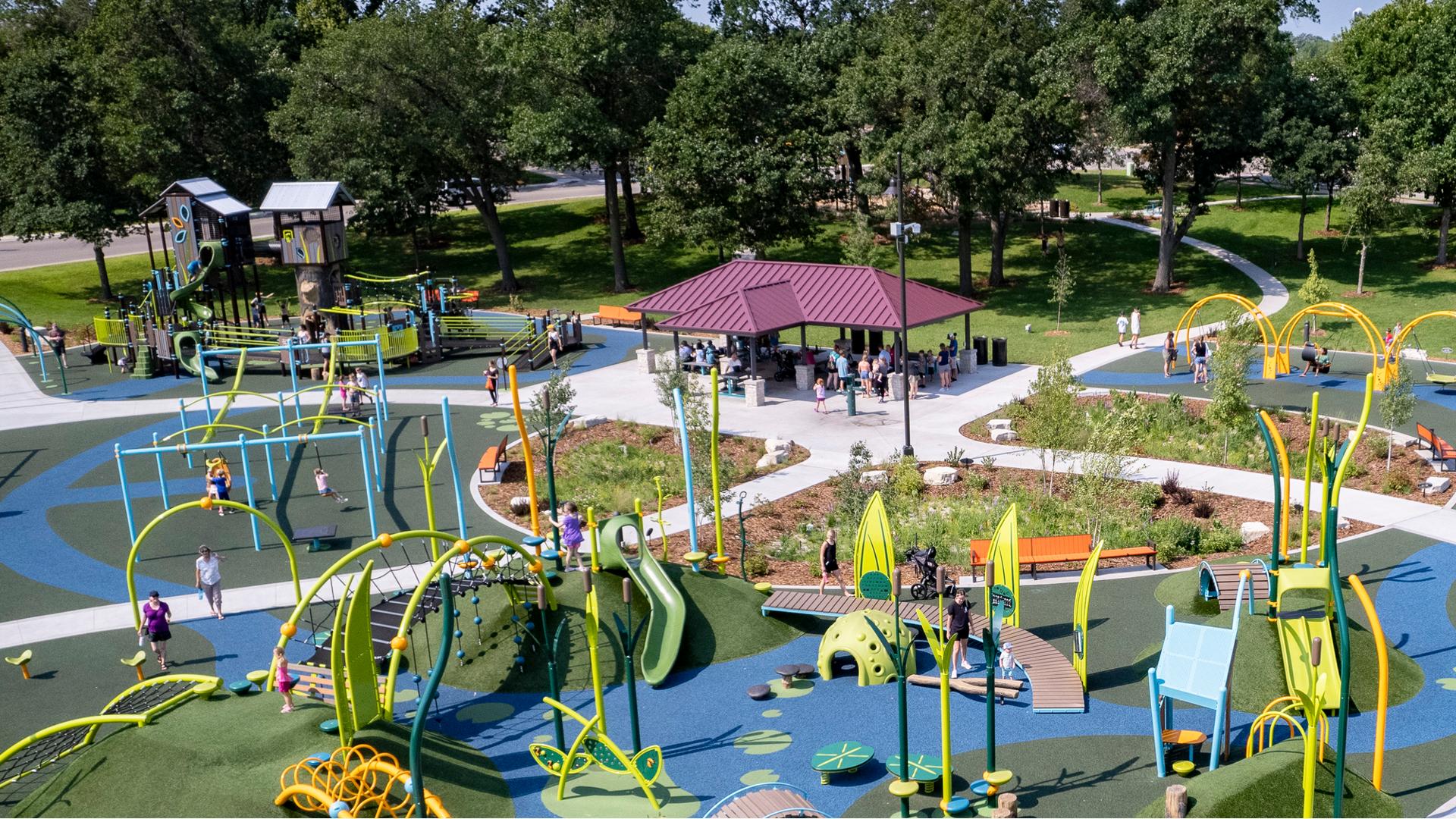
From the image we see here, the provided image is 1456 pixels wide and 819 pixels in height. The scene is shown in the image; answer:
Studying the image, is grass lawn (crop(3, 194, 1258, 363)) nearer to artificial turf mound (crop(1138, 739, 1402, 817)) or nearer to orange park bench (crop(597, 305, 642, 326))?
orange park bench (crop(597, 305, 642, 326))

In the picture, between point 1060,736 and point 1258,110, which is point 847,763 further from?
point 1258,110

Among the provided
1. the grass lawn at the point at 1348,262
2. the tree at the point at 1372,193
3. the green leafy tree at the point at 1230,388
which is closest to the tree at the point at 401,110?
the green leafy tree at the point at 1230,388

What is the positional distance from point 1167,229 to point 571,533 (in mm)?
34806

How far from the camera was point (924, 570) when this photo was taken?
881 inches

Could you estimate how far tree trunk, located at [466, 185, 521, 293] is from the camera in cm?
5478

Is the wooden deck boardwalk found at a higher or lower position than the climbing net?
lower

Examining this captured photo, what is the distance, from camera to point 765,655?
2020 centimetres

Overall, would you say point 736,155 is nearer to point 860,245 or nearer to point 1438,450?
point 860,245

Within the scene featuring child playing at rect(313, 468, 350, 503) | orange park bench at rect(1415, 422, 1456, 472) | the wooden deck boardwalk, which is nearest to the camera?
the wooden deck boardwalk

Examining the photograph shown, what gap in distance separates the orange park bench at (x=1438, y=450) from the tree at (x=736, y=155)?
26392mm

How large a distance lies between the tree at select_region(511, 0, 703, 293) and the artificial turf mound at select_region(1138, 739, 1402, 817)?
39893 mm

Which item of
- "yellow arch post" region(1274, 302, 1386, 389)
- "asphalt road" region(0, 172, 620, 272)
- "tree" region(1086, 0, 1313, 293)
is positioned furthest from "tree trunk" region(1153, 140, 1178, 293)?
"asphalt road" region(0, 172, 620, 272)

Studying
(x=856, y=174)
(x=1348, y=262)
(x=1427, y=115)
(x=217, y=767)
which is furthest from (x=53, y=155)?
(x=1427, y=115)

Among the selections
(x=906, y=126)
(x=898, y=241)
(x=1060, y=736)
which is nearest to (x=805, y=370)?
(x=898, y=241)
